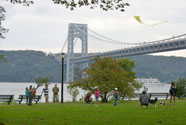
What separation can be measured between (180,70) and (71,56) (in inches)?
1644

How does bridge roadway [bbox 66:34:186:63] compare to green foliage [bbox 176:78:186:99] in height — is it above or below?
above

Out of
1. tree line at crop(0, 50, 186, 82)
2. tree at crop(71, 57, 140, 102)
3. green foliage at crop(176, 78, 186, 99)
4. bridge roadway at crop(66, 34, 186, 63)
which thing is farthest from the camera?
tree line at crop(0, 50, 186, 82)

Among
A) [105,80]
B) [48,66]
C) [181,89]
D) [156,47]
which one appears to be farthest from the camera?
[48,66]

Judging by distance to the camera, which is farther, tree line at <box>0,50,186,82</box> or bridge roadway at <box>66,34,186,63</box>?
tree line at <box>0,50,186,82</box>

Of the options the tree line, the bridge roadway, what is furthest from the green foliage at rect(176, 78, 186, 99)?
the tree line

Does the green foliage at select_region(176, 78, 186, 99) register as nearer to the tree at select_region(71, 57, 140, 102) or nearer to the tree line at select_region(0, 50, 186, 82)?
the tree at select_region(71, 57, 140, 102)

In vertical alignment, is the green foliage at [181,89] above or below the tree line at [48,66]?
below

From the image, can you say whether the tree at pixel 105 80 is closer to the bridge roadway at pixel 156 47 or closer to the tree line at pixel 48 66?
the bridge roadway at pixel 156 47

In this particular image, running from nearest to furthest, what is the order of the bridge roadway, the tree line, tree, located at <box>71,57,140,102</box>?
tree, located at <box>71,57,140,102</box> < the bridge roadway < the tree line

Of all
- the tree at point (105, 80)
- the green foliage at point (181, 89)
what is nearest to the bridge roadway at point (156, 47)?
the green foliage at point (181, 89)

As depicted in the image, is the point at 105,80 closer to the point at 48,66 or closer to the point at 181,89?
the point at 181,89

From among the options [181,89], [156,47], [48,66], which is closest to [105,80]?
[181,89]

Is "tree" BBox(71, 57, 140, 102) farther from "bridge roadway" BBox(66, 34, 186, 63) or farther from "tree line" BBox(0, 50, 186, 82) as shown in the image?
"tree line" BBox(0, 50, 186, 82)

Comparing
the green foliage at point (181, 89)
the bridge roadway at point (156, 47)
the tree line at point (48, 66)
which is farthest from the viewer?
the tree line at point (48, 66)
